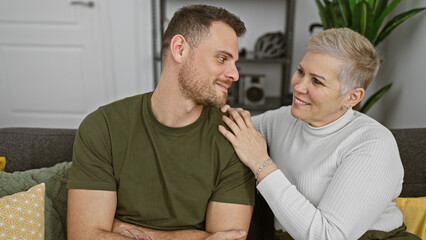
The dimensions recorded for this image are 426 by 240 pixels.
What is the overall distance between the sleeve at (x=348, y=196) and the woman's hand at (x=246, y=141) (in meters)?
0.07

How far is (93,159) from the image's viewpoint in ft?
3.99

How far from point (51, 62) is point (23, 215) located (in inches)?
104

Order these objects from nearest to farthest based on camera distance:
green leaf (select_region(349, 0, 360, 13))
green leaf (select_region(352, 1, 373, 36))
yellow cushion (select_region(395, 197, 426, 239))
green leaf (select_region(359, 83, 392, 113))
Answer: yellow cushion (select_region(395, 197, 426, 239))
green leaf (select_region(352, 1, 373, 36))
green leaf (select_region(349, 0, 360, 13))
green leaf (select_region(359, 83, 392, 113))

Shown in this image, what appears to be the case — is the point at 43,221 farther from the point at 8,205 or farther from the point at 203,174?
the point at 203,174

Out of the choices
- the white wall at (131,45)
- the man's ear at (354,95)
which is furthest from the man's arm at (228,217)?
the white wall at (131,45)

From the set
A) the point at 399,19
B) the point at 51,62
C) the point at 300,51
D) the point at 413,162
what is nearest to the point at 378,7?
the point at 399,19

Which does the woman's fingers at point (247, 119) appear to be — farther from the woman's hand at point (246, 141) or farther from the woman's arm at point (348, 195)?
the woman's arm at point (348, 195)

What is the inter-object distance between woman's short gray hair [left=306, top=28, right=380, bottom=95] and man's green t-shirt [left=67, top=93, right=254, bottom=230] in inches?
17.0

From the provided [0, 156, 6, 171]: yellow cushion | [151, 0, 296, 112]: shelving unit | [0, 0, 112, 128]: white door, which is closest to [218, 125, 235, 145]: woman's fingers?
[0, 156, 6, 171]: yellow cushion

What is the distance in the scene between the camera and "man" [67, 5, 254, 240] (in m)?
1.23

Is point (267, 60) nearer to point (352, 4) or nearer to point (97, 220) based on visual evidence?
point (352, 4)

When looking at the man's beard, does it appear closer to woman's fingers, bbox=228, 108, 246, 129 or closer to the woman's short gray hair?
woman's fingers, bbox=228, 108, 246, 129

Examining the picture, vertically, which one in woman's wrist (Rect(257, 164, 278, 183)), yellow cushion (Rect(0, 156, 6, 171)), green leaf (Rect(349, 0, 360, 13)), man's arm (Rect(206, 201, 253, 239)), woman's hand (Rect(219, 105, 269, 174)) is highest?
green leaf (Rect(349, 0, 360, 13))

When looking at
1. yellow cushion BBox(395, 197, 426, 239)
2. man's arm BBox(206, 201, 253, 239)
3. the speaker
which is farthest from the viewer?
the speaker
